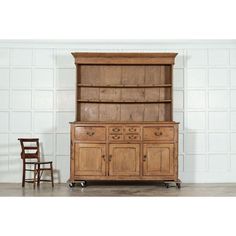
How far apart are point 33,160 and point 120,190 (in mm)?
1933

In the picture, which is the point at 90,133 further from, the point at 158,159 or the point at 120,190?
the point at 158,159

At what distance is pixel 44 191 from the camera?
23.7 ft

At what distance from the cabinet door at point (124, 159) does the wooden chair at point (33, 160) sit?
42.5 inches

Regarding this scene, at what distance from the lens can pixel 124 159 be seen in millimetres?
7551

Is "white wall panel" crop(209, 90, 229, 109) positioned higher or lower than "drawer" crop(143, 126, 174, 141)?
higher

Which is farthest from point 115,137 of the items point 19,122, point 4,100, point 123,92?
point 4,100

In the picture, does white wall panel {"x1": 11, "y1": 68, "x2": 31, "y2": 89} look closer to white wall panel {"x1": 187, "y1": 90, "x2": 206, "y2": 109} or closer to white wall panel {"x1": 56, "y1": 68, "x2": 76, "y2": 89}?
white wall panel {"x1": 56, "y1": 68, "x2": 76, "y2": 89}

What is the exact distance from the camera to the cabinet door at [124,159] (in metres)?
7.54

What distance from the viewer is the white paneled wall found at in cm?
830

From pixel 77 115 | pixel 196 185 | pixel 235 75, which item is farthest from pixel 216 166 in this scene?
pixel 77 115

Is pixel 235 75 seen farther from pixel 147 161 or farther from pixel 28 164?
pixel 28 164

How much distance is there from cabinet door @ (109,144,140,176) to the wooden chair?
3.54 ft

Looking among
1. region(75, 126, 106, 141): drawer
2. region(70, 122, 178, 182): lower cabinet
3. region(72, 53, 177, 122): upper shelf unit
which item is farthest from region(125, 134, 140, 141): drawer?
region(72, 53, 177, 122): upper shelf unit

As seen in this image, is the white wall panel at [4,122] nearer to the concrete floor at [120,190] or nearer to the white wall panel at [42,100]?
the white wall panel at [42,100]
